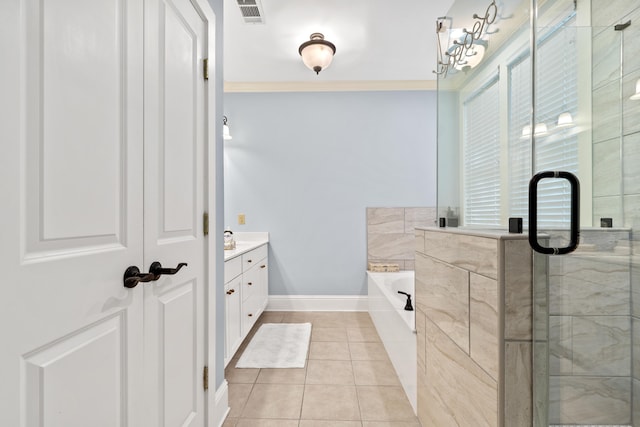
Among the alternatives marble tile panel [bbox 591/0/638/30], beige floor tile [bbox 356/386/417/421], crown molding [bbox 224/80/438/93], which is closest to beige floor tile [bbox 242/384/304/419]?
beige floor tile [bbox 356/386/417/421]

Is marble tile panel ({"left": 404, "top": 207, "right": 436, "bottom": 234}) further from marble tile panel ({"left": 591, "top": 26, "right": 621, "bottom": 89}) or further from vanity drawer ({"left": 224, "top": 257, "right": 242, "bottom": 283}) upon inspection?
marble tile panel ({"left": 591, "top": 26, "right": 621, "bottom": 89})

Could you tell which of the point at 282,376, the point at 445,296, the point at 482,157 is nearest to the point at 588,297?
the point at 445,296

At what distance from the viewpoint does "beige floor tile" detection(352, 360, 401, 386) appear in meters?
1.95

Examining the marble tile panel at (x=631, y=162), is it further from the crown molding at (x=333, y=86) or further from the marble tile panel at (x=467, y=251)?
the crown molding at (x=333, y=86)

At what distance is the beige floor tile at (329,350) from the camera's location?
227cm

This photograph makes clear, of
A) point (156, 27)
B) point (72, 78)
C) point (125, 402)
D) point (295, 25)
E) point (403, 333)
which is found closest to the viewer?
point (72, 78)

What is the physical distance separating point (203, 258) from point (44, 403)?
79cm

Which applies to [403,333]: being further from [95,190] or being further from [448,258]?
[95,190]

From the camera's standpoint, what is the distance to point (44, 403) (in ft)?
2.09

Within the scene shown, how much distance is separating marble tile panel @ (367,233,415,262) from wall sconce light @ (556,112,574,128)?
253cm

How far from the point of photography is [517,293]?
894 millimetres

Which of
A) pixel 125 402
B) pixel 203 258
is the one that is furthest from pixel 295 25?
pixel 125 402

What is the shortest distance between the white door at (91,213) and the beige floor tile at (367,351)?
1396 millimetres

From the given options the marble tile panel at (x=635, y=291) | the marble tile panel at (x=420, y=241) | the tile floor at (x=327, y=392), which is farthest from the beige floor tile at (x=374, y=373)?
the marble tile panel at (x=635, y=291)
